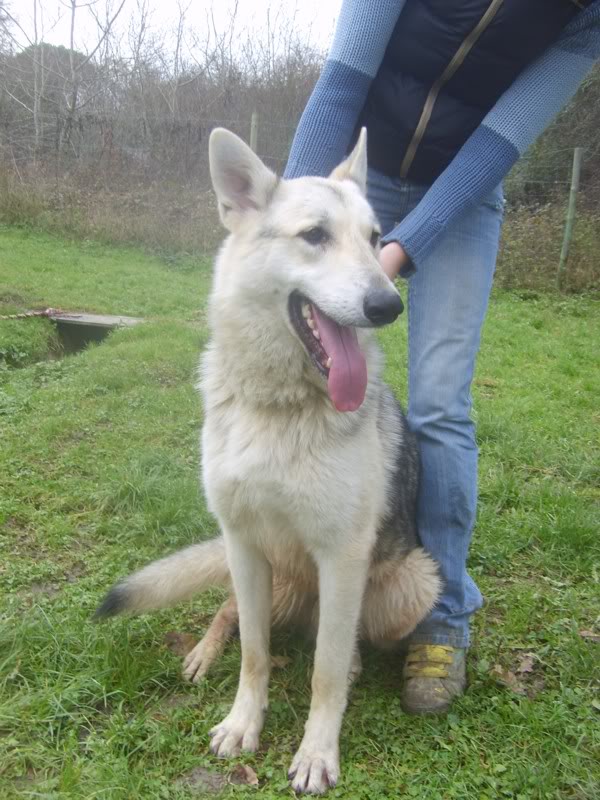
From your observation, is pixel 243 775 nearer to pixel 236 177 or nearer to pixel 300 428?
pixel 300 428

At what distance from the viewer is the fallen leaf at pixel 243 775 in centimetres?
185

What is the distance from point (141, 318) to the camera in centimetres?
783

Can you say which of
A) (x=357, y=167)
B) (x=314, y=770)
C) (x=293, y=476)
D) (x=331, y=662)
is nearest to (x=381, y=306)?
(x=293, y=476)

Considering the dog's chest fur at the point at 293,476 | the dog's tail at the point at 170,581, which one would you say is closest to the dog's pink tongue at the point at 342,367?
the dog's chest fur at the point at 293,476

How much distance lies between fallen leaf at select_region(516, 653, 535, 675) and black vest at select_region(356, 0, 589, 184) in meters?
1.79

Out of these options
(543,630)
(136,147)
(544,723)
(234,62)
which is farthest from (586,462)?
(234,62)

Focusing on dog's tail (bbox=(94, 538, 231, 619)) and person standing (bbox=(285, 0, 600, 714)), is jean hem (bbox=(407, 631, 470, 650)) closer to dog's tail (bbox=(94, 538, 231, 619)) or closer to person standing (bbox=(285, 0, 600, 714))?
person standing (bbox=(285, 0, 600, 714))

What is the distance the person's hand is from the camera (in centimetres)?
206

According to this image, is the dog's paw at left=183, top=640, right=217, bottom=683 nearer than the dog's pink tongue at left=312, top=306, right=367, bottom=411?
No

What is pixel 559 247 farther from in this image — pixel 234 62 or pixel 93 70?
pixel 93 70

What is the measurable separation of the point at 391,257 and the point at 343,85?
2.21 ft

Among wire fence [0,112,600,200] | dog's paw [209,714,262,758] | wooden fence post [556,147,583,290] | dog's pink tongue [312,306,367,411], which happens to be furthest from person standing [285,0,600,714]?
wire fence [0,112,600,200]

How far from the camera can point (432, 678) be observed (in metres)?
2.17

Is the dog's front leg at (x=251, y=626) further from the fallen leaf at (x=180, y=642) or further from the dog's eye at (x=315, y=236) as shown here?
the dog's eye at (x=315, y=236)
